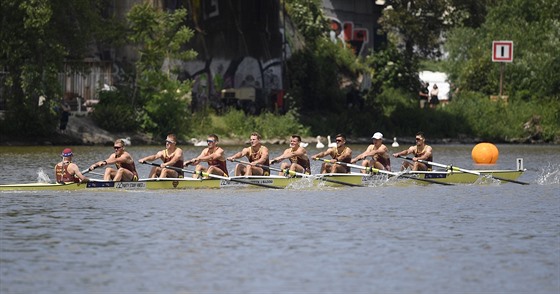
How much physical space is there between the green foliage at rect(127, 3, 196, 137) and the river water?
2186 centimetres

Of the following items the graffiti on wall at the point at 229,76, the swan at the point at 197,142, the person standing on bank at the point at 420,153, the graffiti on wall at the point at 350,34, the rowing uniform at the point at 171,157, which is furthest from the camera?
the graffiti on wall at the point at 350,34

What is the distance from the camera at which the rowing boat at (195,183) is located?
36281mm

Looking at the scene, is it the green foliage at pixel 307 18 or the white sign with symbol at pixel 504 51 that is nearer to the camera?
the white sign with symbol at pixel 504 51

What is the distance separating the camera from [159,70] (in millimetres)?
63188

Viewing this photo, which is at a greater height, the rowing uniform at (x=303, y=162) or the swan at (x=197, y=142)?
the rowing uniform at (x=303, y=162)

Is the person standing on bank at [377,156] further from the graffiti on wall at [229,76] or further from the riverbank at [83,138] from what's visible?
the graffiti on wall at [229,76]

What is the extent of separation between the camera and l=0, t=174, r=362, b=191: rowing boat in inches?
1428

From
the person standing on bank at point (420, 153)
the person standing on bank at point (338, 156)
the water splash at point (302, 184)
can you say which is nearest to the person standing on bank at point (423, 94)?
the person standing on bank at point (420, 153)

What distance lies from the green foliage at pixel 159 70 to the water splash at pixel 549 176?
18245 millimetres

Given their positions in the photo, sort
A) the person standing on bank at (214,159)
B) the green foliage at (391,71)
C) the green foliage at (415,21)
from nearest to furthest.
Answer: the person standing on bank at (214,159)
the green foliage at (391,71)
the green foliage at (415,21)

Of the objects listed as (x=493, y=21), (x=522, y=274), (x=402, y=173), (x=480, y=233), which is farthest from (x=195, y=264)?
(x=493, y=21)

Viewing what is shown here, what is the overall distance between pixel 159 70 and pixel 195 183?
25036 mm

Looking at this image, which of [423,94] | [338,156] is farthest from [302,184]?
[423,94]

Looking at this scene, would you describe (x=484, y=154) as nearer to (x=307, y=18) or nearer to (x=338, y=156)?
(x=338, y=156)
